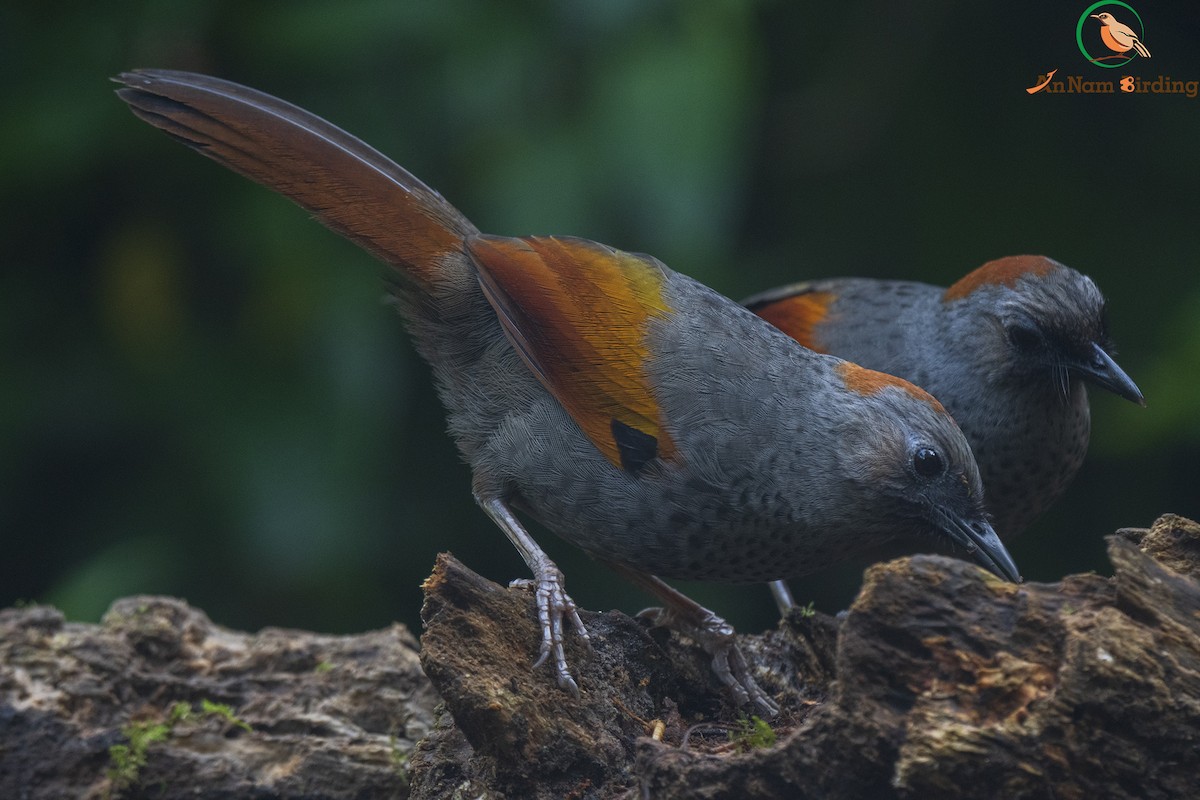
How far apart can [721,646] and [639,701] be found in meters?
0.31

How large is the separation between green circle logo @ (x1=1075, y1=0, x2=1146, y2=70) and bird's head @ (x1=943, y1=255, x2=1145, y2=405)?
169cm

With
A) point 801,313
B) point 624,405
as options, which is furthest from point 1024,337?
point 624,405

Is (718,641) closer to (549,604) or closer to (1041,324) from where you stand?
(549,604)

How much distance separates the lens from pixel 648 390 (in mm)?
3262

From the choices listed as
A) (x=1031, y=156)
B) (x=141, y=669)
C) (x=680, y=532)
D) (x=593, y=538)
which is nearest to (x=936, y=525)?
(x=680, y=532)

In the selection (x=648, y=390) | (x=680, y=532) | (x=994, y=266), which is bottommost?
(x=680, y=532)

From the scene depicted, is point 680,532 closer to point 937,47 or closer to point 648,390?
point 648,390

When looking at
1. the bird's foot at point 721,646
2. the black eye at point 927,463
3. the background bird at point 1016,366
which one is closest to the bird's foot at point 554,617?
the bird's foot at point 721,646

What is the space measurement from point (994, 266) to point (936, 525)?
48.5 inches

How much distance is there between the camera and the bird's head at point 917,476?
3.12 metres

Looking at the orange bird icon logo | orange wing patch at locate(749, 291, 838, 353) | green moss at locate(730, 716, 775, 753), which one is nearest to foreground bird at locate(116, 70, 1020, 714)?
green moss at locate(730, 716, 775, 753)

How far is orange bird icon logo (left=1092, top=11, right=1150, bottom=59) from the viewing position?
5027mm

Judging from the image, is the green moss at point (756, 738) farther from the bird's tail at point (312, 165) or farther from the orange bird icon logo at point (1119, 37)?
the orange bird icon logo at point (1119, 37)

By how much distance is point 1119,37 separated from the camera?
5.08 metres
